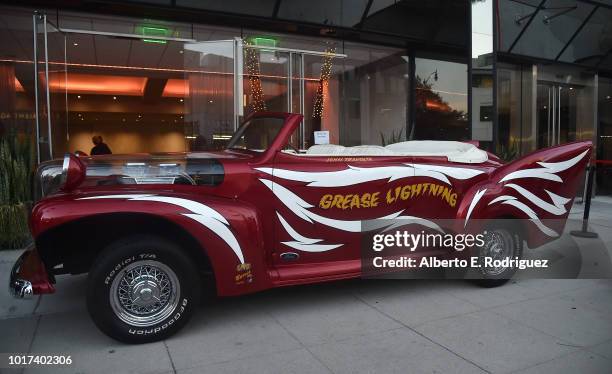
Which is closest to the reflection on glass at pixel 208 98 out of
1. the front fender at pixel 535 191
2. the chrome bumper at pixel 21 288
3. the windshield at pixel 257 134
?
the windshield at pixel 257 134

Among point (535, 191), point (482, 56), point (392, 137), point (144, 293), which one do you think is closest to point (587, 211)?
point (535, 191)

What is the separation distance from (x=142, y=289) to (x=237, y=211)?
2.90 feet

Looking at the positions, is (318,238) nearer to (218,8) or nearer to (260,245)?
(260,245)

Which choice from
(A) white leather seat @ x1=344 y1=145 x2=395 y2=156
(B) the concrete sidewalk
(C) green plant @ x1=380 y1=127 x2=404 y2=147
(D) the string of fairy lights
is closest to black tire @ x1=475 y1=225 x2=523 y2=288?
(B) the concrete sidewalk

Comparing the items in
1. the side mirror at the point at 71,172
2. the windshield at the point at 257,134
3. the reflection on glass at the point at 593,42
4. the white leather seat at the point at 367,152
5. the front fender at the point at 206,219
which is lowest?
the front fender at the point at 206,219

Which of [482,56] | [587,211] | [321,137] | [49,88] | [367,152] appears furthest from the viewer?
[321,137]

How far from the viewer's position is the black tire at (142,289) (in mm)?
3447

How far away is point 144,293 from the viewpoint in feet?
11.7

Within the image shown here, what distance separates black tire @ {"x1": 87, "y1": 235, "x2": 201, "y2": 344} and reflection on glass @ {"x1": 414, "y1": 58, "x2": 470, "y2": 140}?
1011cm

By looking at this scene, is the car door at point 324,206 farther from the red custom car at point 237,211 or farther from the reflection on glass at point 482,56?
the reflection on glass at point 482,56

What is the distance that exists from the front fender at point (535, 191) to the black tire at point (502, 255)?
147mm

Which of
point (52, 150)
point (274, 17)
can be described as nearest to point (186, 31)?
point (274, 17)

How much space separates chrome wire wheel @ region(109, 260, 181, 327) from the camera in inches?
139

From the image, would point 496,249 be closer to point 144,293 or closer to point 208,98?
point 144,293
